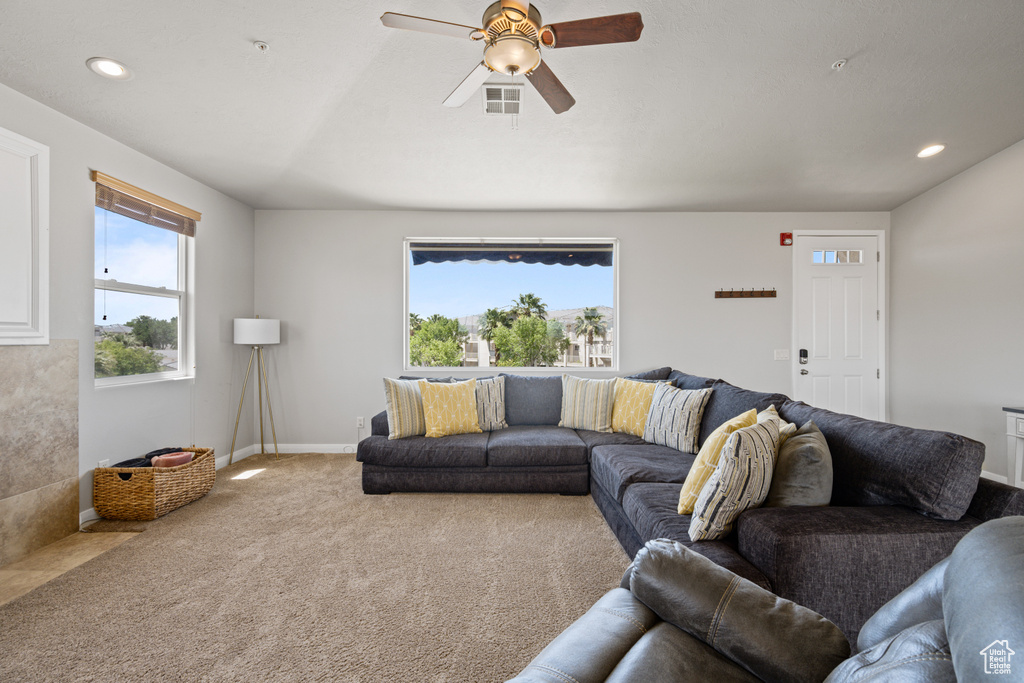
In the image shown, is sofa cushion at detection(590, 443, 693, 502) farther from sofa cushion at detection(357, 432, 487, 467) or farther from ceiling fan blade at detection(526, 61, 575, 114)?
ceiling fan blade at detection(526, 61, 575, 114)

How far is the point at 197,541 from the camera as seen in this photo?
2.66 m

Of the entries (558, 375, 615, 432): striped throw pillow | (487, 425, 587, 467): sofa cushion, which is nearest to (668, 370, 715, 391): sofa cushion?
(558, 375, 615, 432): striped throw pillow

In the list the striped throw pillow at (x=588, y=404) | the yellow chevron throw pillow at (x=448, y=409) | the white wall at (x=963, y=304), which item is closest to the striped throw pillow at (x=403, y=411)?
the yellow chevron throw pillow at (x=448, y=409)

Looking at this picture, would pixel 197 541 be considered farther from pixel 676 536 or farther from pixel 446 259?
pixel 446 259

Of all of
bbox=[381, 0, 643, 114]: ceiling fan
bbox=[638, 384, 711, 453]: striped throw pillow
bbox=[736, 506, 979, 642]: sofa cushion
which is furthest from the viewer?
bbox=[638, 384, 711, 453]: striped throw pillow

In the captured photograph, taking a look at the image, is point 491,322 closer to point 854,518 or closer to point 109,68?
point 109,68

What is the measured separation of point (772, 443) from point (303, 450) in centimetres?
429

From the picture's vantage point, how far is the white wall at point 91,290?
2.76 meters

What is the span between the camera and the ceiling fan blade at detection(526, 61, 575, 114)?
6.41 ft

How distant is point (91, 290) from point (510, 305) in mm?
3271

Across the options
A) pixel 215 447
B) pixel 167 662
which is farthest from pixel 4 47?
pixel 215 447

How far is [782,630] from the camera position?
37.4 inches

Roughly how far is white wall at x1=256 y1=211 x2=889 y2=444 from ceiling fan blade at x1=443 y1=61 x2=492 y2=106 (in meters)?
2.63
